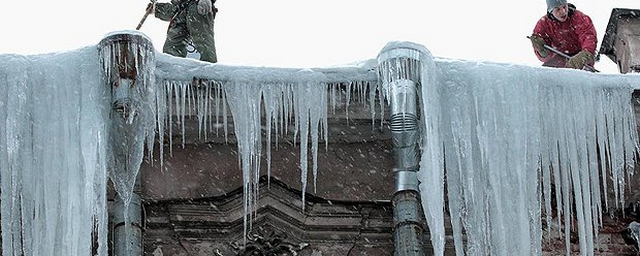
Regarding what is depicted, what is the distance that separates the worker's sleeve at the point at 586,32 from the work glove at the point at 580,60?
11cm

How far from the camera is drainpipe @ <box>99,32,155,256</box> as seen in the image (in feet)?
44.2

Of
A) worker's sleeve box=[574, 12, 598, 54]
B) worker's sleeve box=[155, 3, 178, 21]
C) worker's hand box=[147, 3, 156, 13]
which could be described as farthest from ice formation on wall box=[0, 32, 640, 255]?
worker's hand box=[147, 3, 156, 13]

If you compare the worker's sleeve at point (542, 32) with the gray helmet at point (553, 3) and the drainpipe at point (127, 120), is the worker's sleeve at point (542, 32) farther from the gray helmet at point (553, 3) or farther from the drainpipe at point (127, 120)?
the drainpipe at point (127, 120)

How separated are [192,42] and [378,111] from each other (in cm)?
210

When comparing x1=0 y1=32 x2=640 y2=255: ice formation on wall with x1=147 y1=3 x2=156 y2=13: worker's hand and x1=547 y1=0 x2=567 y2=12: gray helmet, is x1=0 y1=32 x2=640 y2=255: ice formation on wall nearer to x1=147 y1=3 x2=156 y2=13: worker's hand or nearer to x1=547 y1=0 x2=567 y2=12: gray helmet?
x1=547 y1=0 x2=567 y2=12: gray helmet

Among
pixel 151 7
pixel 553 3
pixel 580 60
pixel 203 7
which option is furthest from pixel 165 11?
pixel 580 60

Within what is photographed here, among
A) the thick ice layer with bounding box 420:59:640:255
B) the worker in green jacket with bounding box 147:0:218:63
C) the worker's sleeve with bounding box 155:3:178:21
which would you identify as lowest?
Result: the thick ice layer with bounding box 420:59:640:255

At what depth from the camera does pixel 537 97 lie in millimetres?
14656

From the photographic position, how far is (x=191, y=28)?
15.7m

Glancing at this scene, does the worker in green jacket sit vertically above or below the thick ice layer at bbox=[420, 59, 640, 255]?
above

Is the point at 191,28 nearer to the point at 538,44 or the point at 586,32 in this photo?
the point at 538,44

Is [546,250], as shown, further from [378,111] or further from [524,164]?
[378,111]

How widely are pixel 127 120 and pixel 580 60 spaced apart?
13.8 ft

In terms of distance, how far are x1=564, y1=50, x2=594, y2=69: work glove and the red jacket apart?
35 centimetres
